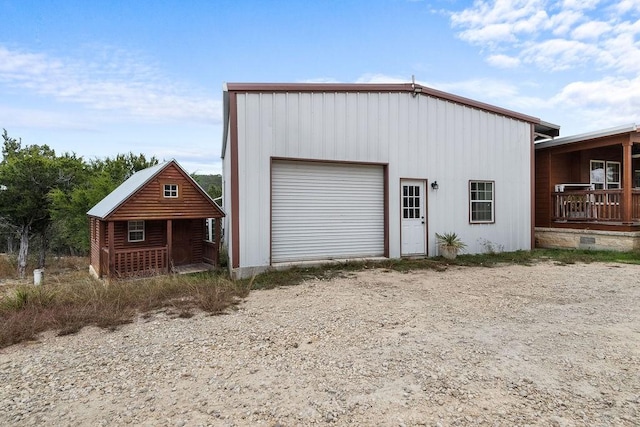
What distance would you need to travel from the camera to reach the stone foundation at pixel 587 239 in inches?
391

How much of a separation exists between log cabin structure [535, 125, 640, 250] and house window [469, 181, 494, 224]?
118 inches

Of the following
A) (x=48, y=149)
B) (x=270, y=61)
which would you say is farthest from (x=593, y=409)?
(x=48, y=149)

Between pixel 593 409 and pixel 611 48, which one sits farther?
pixel 611 48

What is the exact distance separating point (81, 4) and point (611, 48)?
16.3 meters

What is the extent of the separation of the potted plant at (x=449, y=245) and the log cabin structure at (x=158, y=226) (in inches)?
249

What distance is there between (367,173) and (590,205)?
756cm

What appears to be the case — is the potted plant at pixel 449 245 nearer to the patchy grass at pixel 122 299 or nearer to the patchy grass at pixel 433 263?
the patchy grass at pixel 433 263

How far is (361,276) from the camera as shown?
7449 millimetres

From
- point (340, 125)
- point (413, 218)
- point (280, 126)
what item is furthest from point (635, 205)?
point (280, 126)

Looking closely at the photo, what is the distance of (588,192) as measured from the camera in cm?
1080

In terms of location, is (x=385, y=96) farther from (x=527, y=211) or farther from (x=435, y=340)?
(x=435, y=340)

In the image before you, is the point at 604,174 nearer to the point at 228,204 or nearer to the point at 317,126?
the point at 317,126

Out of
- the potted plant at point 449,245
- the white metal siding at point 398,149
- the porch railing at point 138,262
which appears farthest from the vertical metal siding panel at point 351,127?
the porch railing at point 138,262

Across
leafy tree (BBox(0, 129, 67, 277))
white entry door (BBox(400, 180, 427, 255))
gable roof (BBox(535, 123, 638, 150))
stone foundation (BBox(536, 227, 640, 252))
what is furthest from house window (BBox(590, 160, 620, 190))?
leafy tree (BBox(0, 129, 67, 277))
